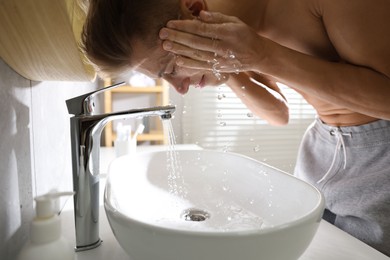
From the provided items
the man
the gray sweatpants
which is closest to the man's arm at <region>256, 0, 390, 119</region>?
the man

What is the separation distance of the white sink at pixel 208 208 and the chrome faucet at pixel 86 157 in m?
0.04

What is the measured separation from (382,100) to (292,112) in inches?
47.7

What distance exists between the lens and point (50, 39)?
463 millimetres

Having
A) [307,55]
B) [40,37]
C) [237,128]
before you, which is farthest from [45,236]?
[237,128]

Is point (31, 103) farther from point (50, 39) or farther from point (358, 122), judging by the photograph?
point (358, 122)

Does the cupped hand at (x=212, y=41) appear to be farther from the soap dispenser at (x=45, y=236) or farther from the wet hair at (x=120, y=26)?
the soap dispenser at (x=45, y=236)

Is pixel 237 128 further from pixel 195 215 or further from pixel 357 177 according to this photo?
pixel 195 215

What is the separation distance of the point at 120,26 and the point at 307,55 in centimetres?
36

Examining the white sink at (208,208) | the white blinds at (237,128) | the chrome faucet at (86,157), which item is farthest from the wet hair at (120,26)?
the white blinds at (237,128)

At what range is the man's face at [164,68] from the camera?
65cm

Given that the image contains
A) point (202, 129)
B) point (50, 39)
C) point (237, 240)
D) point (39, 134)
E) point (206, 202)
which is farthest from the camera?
point (202, 129)

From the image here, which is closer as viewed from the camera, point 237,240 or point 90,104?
point 237,240

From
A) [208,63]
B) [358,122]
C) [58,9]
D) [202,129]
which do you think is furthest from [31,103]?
[202,129]

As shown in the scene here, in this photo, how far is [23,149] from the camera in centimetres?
50
